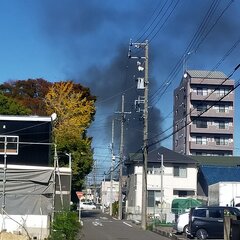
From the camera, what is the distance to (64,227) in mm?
18125

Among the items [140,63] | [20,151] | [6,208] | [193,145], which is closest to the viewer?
[6,208]

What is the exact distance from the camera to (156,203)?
66312mm

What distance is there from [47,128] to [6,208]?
9538 millimetres

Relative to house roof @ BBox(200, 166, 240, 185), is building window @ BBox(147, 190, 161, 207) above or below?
below

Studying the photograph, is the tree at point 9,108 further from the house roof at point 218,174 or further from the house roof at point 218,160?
the house roof at point 218,160

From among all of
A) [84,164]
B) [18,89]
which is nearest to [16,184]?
[84,164]

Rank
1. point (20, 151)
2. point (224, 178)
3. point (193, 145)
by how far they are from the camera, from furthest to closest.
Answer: point (193, 145) < point (224, 178) < point (20, 151)

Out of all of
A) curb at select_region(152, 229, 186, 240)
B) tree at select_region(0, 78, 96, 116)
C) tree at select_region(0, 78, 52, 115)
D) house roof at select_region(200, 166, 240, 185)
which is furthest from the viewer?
house roof at select_region(200, 166, 240, 185)

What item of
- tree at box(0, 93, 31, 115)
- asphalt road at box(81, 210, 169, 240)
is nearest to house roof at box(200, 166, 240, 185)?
asphalt road at box(81, 210, 169, 240)

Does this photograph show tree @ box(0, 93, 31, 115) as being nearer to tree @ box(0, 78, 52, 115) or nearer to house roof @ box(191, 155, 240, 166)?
tree @ box(0, 78, 52, 115)

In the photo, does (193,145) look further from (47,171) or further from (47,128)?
(47,171)

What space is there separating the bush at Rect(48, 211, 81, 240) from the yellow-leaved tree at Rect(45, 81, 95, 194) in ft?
89.0

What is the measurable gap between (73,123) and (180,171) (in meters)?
23.7

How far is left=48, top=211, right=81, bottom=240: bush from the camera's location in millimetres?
18094
